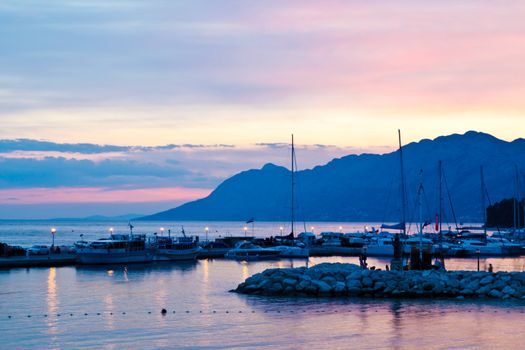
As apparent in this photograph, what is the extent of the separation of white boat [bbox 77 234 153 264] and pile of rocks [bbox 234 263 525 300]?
93.4 ft

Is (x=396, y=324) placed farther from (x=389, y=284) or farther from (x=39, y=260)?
(x=39, y=260)

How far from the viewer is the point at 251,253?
85.2m

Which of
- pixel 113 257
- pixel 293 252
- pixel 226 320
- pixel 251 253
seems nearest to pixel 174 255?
pixel 113 257

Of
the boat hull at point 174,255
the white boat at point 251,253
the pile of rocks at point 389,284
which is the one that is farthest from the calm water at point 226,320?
the white boat at point 251,253

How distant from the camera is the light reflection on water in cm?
3105

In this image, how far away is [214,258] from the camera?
85.7 m

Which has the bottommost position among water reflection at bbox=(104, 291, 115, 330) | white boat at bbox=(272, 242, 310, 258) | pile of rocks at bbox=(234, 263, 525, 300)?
water reflection at bbox=(104, 291, 115, 330)

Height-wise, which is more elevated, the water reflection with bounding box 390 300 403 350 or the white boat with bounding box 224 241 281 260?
the white boat with bounding box 224 241 281 260

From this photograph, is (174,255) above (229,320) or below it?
above

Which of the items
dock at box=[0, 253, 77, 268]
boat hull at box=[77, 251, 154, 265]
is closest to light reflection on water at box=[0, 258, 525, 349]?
dock at box=[0, 253, 77, 268]

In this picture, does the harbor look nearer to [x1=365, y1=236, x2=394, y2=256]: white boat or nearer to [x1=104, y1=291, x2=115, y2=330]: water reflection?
[x1=365, y1=236, x2=394, y2=256]: white boat

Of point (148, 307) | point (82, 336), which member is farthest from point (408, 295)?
point (82, 336)

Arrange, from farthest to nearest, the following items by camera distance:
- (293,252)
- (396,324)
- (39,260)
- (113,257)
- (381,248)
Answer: (381,248) < (293,252) < (113,257) < (39,260) < (396,324)

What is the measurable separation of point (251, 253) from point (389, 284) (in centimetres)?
4040
